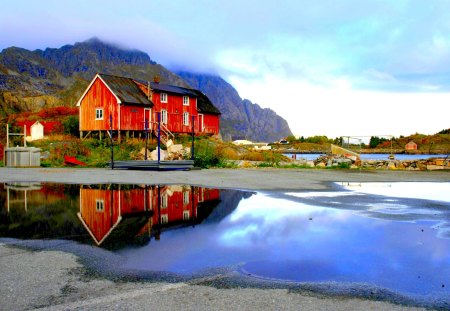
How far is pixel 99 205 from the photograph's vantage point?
11.6 meters

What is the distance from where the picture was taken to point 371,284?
5371 mm

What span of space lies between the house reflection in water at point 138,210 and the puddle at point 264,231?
2cm

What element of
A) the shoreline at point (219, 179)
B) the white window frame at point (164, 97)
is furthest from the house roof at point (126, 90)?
the shoreline at point (219, 179)

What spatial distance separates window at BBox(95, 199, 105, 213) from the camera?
432 inches

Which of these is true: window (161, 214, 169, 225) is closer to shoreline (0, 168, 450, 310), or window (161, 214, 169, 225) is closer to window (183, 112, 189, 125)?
shoreline (0, 168, 450, 310)

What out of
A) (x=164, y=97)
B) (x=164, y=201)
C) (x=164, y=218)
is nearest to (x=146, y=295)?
(x=164, y=218)

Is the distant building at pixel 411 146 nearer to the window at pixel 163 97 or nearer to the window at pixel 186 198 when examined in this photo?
the window at pixel 163 97

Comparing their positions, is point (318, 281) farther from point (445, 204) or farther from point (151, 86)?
point (151, 86)

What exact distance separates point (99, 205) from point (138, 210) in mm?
1377

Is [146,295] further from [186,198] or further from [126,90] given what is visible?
[126,90]

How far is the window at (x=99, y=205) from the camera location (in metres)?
11.0

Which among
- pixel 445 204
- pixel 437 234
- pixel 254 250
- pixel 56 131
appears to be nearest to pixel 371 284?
pixel 254 250

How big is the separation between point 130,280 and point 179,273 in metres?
0.63

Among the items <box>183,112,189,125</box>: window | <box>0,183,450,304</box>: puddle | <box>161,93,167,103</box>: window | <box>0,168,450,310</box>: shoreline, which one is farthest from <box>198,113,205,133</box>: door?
<box>0,168,450,310</box>: shoreline
